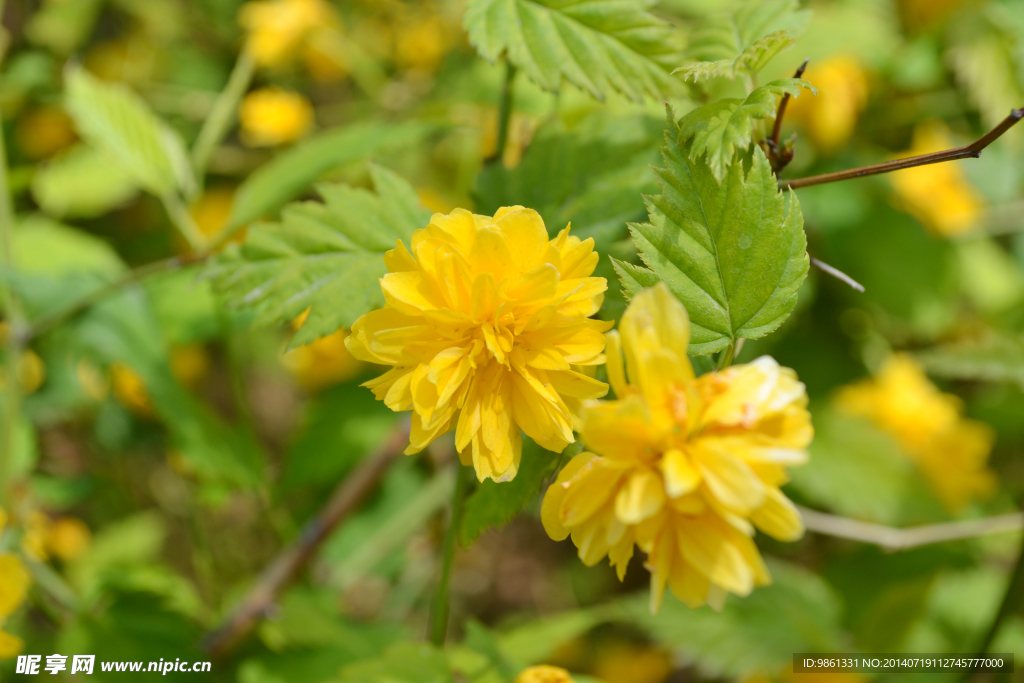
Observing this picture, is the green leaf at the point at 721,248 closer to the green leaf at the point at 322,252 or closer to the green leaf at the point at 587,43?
the green leaf at the point at 587,43

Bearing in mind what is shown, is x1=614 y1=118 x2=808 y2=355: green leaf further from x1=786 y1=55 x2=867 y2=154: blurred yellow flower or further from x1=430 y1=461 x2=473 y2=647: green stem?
x1=786 y1=55 x2=867 y2=154: blurred yellow flower

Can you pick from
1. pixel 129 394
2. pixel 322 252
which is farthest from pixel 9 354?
pixel 322 252

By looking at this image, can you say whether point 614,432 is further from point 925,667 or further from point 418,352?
point 925,667

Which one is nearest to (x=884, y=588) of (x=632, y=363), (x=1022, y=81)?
(x=1022, y=81)

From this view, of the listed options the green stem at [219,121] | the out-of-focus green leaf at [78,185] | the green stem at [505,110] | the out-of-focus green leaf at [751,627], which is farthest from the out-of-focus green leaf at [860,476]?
the out-of-focus green leaf at [78,185]

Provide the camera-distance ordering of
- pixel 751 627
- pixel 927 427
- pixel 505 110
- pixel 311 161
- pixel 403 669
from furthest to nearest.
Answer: pixel 927 427 < pixel 751 627 < pixel 311 161 < pixel 505 110 < pixel 403 669

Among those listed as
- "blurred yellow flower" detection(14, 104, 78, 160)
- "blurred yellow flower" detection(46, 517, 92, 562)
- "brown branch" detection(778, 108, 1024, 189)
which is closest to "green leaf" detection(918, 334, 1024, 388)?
"brown branch" detection(778, 108, 1024, 189)

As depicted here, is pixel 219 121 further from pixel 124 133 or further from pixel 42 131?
pixel 42 131
